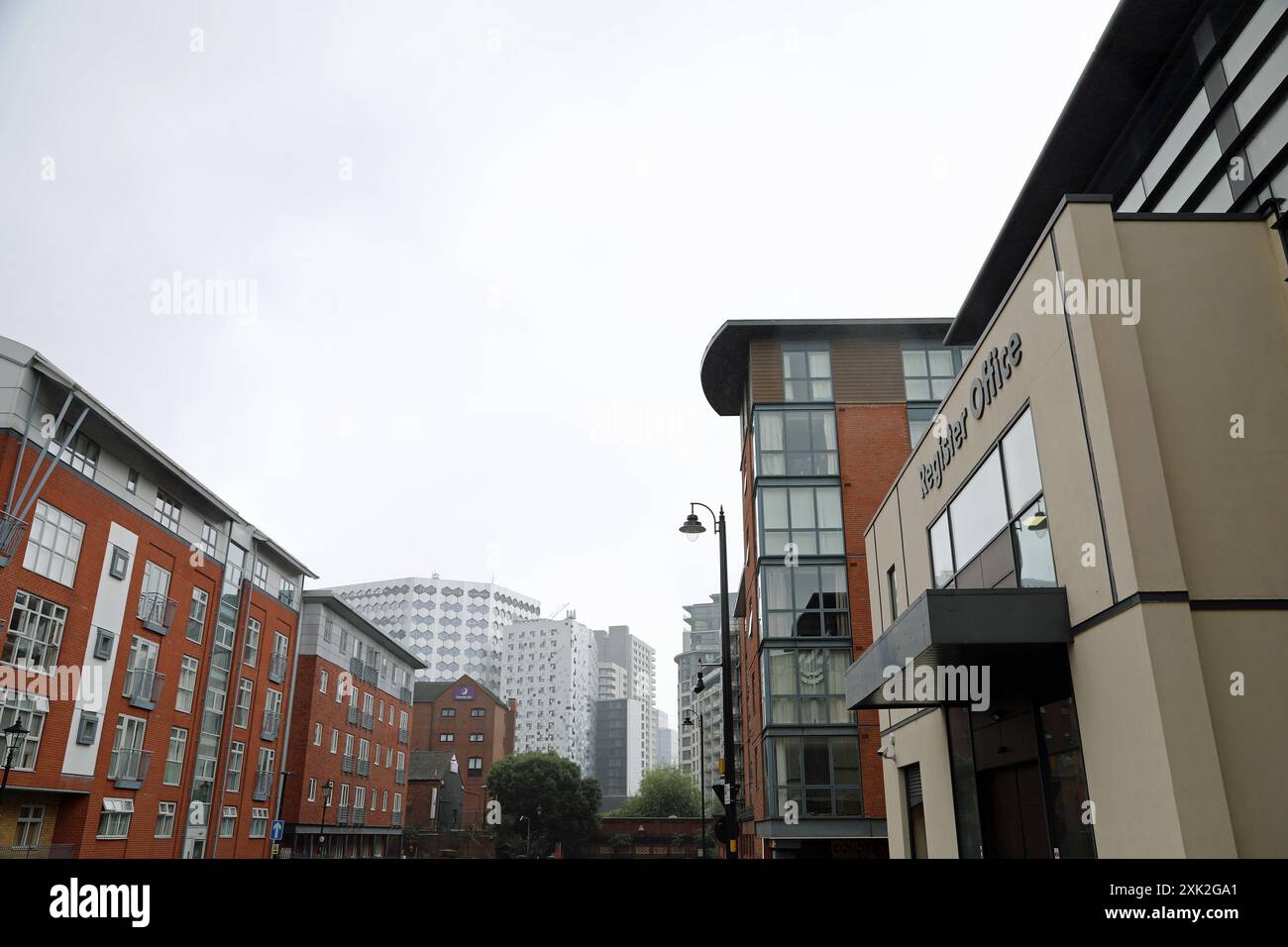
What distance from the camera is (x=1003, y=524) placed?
13.2 m

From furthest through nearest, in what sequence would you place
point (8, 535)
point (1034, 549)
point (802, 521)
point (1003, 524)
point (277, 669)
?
point (277, 669) → point (802, 521) → point (8, 535) → point (1003, 524) → point (1034, 549)

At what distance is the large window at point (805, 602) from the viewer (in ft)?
106

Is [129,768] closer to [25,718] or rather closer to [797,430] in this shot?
[25,718]

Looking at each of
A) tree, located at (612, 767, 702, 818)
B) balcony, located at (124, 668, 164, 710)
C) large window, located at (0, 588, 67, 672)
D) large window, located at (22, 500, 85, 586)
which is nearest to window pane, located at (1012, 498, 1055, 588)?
large window, located at (0, 588, 67, 672)

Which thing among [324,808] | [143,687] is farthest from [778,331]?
[324,808]

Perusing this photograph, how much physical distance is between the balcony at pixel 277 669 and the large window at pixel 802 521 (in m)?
31.6

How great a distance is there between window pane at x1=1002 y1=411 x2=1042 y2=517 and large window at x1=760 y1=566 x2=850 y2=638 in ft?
65.7

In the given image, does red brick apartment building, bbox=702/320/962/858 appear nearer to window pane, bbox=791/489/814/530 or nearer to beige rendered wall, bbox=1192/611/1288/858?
window pane, bbox=791/489/814/530

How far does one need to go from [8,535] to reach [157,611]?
11.0 m

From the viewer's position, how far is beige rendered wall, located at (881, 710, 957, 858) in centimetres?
1576
